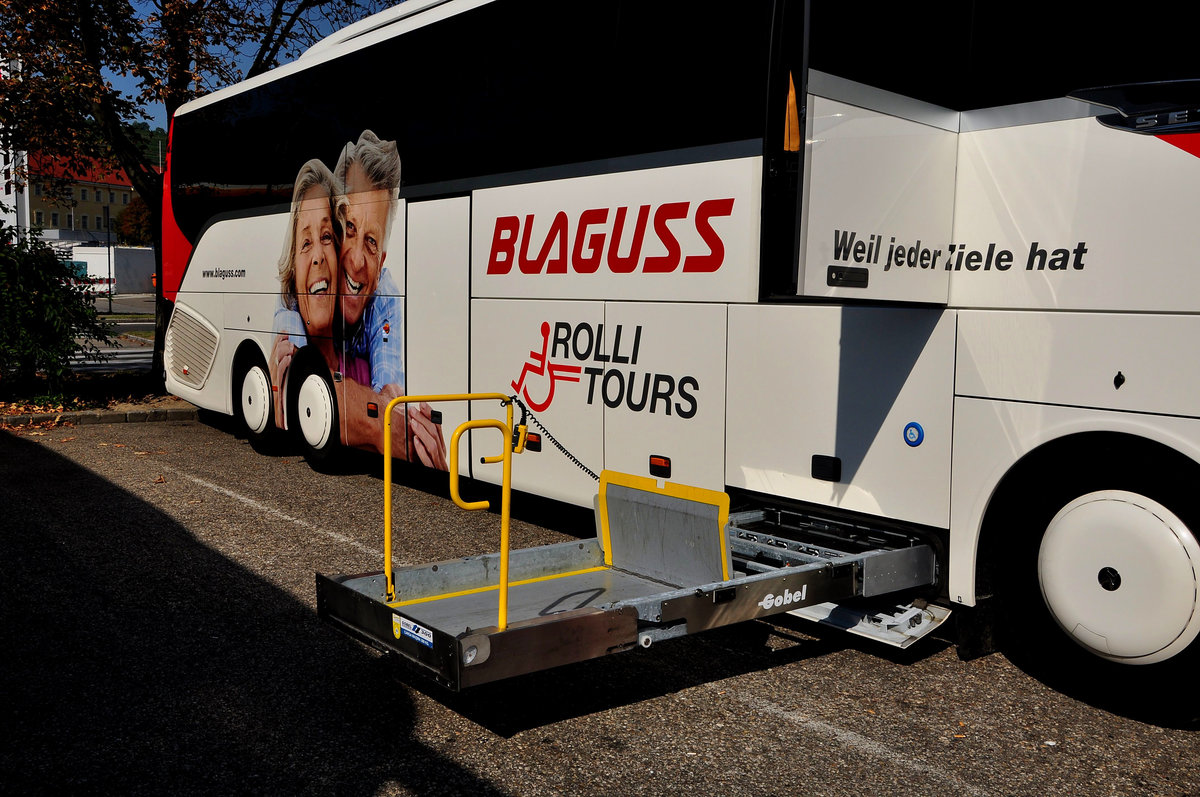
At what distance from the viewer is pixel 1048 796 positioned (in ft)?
12.6

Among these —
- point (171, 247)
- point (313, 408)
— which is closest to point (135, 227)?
point (171, 247)

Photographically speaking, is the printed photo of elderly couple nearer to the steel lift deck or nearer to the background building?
the steel lift deck

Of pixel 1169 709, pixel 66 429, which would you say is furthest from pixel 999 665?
pixel 66 429

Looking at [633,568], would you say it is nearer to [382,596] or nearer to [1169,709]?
[382,596]

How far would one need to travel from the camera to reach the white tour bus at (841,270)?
4.24m

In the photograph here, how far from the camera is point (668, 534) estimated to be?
5.23 meters

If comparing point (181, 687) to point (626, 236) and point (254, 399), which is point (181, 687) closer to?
point (626, 236)

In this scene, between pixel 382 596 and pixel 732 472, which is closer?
pixel 382 596

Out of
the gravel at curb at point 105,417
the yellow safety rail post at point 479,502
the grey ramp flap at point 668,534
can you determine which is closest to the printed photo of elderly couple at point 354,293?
the grey ramp flap at point 668,534

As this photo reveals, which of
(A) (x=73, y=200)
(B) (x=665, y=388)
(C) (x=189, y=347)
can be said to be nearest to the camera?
(B) (x=665, y=388)

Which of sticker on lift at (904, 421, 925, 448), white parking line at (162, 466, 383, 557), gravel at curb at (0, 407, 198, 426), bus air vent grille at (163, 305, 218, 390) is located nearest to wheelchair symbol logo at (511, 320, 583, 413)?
white parking line at (162, 466, 383, 557)

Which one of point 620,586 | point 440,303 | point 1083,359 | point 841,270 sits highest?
point 841,270

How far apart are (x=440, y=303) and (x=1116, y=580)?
17.4 ft

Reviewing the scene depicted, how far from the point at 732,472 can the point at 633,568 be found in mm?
821
